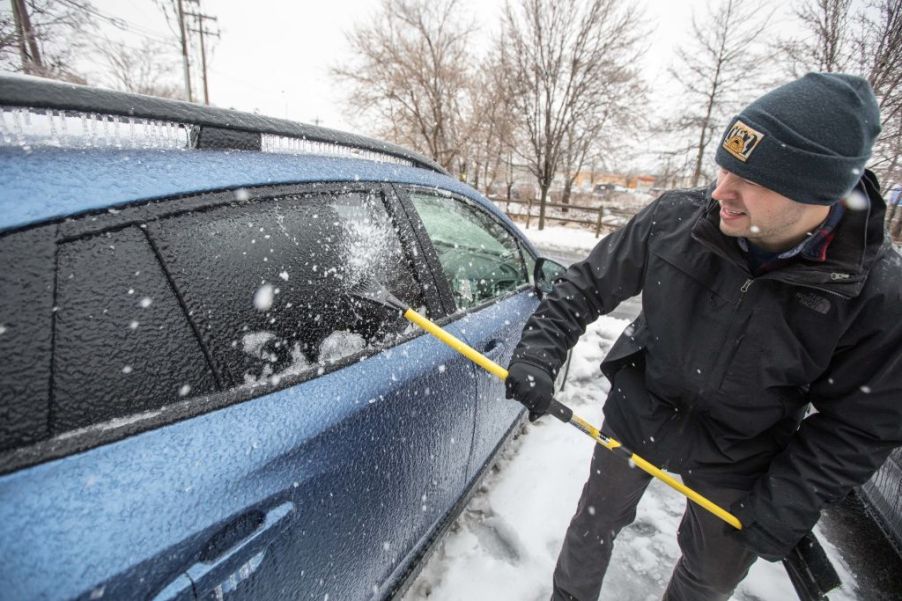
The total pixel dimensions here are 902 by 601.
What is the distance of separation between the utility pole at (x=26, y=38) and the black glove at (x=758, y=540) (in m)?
10.3

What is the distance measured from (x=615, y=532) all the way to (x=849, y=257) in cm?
128

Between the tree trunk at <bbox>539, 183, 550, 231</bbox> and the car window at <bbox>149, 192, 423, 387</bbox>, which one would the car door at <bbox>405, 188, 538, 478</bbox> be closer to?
the car window at <bbox>149, 192, 423, 387</bbox>

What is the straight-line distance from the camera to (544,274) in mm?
2416

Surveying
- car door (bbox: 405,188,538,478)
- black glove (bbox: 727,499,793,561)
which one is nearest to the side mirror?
car door (bbox: 405,188,538,478)

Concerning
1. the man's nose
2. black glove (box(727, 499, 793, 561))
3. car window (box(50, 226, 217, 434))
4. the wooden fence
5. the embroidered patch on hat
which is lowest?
the wooden fence

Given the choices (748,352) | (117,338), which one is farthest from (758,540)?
(117,338)

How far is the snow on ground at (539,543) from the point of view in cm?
188

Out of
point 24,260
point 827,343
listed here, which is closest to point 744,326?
point 827,343

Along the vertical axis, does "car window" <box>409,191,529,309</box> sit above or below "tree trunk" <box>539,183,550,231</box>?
above

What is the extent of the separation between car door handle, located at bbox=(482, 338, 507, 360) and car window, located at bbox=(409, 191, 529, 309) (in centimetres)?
19

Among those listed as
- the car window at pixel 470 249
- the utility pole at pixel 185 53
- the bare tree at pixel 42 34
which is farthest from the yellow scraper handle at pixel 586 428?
the utility pole at pixel 185 53

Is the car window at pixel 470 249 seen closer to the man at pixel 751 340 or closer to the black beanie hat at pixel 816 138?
the man at pixel 751 340

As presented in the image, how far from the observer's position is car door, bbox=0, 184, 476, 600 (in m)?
0.64

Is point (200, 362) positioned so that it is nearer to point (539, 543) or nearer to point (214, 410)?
point (214, 410)
